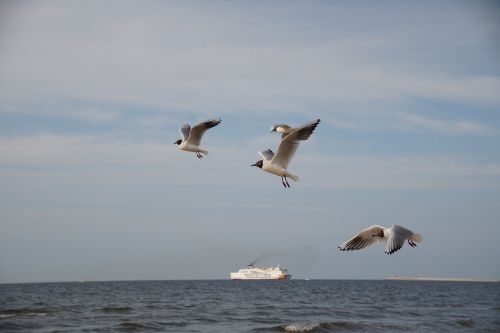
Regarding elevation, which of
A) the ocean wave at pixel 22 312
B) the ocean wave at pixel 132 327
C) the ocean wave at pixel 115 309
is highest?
the ocean wave at pixel 115 309

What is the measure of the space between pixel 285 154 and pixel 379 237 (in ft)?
9.92

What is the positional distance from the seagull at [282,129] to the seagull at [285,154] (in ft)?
0.82

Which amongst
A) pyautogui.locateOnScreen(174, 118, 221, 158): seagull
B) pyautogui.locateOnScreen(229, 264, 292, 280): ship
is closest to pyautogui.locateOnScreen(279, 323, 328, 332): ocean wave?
pyautogui.locateOnScreen(174, 118, 221, 158): seagull

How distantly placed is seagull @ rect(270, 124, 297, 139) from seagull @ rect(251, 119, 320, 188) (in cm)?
25

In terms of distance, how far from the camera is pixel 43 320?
2956 cm

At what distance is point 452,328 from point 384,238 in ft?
46.6

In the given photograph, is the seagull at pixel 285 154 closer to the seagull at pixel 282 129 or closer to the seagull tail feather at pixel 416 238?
the seagull at pixel 282 129

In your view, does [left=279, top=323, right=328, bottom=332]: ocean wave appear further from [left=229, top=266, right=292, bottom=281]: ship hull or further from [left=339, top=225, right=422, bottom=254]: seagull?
[left=229, top=266, right=292, bottom=281]: ship hull

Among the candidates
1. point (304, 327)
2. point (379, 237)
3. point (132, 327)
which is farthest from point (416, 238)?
point (132, 327)

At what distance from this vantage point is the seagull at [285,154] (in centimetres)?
1326

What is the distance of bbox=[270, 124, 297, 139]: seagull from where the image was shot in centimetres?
1397

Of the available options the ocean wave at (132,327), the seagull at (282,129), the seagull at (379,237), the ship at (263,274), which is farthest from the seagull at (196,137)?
the ship at (263,274)

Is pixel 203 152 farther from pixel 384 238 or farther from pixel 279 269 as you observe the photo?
pixel 279 269

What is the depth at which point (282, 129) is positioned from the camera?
46.6 ft
